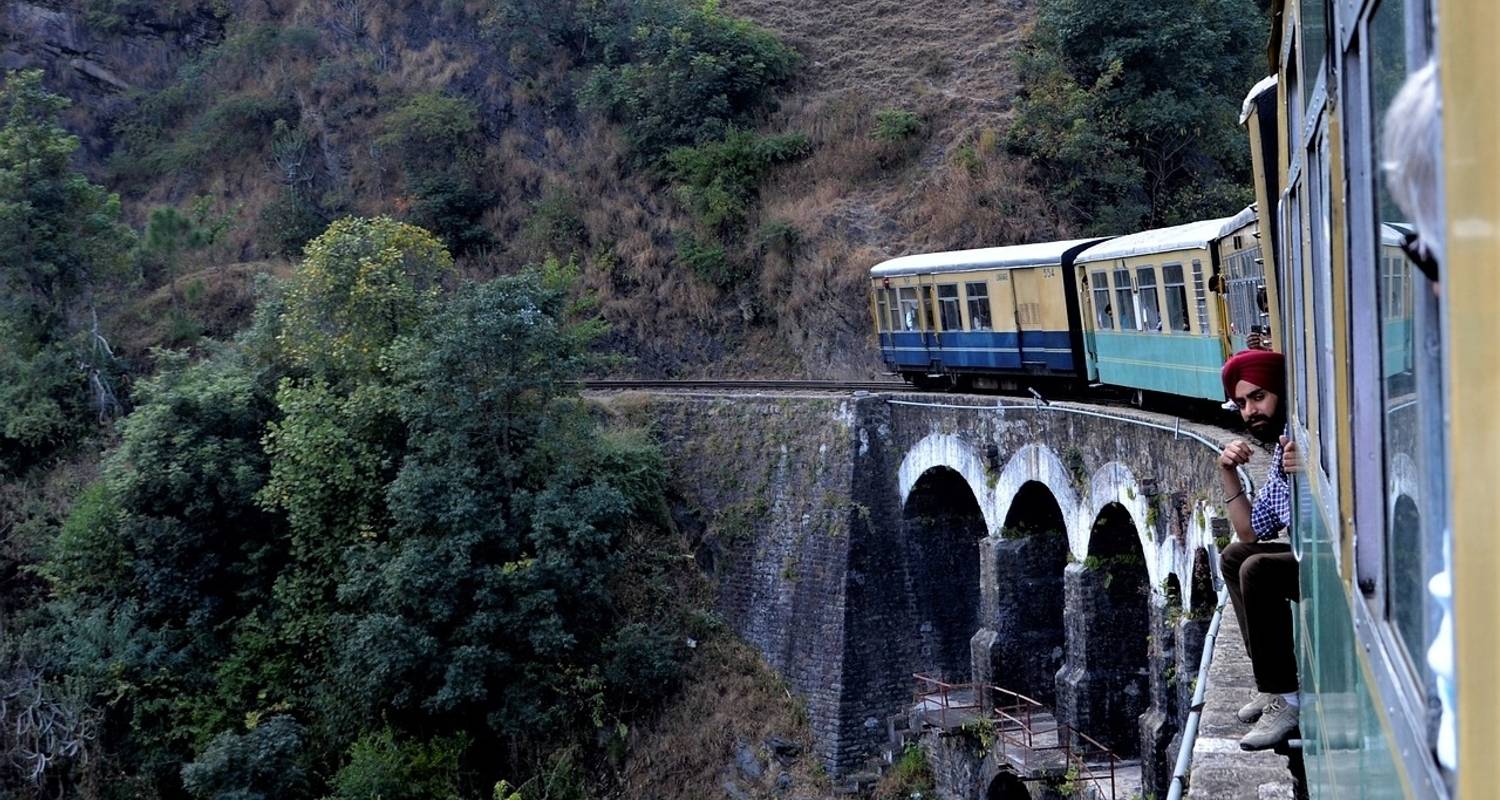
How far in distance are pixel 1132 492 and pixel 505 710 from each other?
9168 millimetres

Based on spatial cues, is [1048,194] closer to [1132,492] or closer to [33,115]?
[1132,492]

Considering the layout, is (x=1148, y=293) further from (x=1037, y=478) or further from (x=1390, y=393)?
(x=1390, y=393)

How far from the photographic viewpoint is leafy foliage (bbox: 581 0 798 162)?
30469 millimetres

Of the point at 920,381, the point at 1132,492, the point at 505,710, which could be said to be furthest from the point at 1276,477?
the point at 920,381

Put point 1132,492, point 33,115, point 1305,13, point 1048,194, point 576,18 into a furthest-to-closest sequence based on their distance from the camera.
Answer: point 576,18
point 1048,194
point 33,115
point 1132,492
point 1305,13

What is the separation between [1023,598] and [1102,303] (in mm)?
3626

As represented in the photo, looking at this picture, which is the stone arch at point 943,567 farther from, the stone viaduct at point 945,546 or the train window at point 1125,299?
the train window at point 1125,299

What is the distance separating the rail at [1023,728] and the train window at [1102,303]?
419 centimetres

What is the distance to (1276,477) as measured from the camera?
4.77 metres

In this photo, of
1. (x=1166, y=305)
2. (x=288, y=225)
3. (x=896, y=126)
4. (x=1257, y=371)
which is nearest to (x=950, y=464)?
(x=1166, y=305)

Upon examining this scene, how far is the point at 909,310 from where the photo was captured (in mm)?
21250

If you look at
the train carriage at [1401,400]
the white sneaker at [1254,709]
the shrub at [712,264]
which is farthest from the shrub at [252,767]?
the train carriage at [1401,400]

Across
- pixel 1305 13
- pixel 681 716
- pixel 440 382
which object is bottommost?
pixel 681 716

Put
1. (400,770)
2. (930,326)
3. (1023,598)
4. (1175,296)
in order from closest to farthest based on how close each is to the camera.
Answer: (1175,296) → (1023,598) → (400,770) → (930,326)
